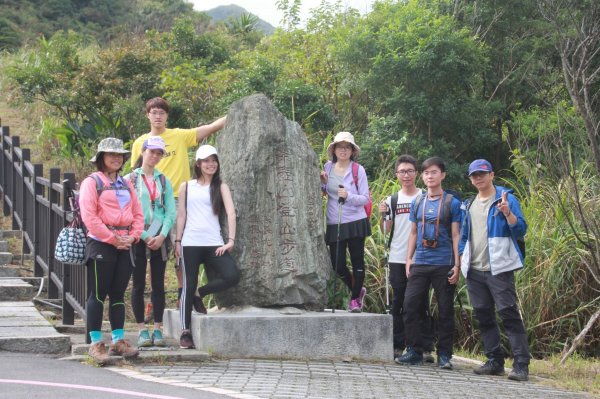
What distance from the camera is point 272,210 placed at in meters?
8.59

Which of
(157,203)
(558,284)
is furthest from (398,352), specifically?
(558,284)

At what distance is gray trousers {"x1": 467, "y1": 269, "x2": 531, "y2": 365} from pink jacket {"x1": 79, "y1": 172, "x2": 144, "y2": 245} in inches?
117

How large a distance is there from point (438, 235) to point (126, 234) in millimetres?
2766

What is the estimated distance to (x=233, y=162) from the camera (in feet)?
28.3

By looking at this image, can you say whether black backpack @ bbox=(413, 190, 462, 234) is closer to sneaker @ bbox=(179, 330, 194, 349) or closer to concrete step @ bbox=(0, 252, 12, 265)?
sneaker @ bbox=(179, 330, 194, 349)

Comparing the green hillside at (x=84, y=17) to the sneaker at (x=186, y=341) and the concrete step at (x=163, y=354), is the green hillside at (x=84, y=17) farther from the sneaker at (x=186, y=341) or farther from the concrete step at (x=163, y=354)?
the concrete step at (x=163, y=354)

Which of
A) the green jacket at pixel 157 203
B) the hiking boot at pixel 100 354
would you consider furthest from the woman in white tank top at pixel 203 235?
the hiking boot at pixel 100 354

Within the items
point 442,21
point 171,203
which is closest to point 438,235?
point 171,203

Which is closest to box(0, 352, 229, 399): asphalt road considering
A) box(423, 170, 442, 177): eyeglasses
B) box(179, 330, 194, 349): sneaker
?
box(179, 330, 194, 349): sneaker

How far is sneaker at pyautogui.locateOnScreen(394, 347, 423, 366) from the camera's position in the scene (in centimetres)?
836

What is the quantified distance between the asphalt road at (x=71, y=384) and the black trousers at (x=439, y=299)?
8.75ft

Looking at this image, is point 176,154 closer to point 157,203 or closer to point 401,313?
point 157,203

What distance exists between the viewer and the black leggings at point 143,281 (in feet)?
25.8

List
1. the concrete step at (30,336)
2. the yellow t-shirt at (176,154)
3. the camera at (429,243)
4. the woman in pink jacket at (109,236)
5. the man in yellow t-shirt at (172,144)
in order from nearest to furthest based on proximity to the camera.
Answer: the woman in pink jacket at (109,236) < the concrete step at (30,336) < the camera at (429,243) < the man in yellow t-shirt at (172,144) < the yellow t-shirt at (176,154)
